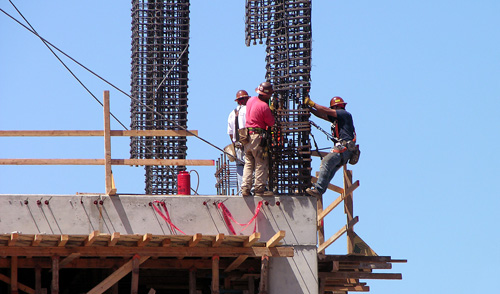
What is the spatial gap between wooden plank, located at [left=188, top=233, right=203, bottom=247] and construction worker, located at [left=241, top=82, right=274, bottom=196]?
179 centimetres

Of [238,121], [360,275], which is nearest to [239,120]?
[238,121]

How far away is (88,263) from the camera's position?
2356cm

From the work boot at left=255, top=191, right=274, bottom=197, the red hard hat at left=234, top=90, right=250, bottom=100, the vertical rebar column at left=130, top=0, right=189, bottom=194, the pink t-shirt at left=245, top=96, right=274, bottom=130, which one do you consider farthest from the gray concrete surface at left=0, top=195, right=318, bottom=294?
the vertical rebar column at left=130, top=0, right=189, bottom=194

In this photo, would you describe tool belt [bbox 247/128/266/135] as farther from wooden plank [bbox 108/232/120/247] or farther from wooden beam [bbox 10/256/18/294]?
wooden beam [bbox 10/256/18/294]

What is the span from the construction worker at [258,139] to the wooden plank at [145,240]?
2505mm

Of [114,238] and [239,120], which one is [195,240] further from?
[239,120]

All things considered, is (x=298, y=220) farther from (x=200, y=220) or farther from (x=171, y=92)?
(x=171, y=92)

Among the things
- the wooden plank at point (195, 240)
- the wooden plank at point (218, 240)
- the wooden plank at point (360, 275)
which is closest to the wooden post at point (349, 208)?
the wooden plank at point (360, 275)

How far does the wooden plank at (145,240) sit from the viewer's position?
2184 centimetres

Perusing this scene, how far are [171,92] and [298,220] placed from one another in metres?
11.1

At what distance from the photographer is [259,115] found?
2358 cm

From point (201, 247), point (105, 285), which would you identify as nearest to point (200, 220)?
point (201, 247)

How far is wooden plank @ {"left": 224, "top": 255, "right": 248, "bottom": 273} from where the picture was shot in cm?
2311

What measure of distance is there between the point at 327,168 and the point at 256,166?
1.50 metres
